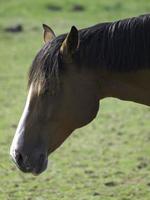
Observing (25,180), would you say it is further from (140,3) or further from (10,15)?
(140,3)

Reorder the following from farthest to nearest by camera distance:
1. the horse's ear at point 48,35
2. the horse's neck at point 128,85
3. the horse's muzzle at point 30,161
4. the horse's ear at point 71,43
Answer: the horse's ear at point 48,35
the horse's neck at point 128,85
the horse's muzzle at point 30,161
the horse's ear at point 71,43

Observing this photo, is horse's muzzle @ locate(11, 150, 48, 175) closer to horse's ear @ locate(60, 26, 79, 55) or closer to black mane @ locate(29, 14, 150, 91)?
black mane @ locate(29, 14, 150, 91)

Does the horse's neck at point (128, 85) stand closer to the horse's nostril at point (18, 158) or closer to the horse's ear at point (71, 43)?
the horse's ear at point (71, 43)

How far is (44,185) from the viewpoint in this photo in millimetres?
7500

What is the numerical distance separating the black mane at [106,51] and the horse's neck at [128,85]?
81mm

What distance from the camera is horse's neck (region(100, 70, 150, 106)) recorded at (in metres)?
4.88

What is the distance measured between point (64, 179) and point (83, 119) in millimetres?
2967

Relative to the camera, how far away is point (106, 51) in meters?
4.76

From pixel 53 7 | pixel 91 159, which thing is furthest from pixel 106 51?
pixel 53 7

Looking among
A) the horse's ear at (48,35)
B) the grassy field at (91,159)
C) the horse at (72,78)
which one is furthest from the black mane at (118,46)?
the grassy field at (91,159)

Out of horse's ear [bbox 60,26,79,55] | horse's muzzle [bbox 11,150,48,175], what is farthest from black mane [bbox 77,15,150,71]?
horse's muzzle [bbox 11,150,48,175]

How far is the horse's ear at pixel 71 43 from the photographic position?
15.0 feet

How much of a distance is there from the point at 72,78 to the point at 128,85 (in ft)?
1.50

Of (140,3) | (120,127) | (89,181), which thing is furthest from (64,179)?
(140,3)
